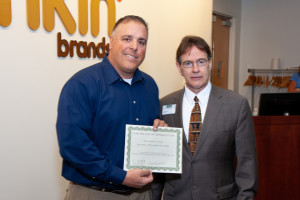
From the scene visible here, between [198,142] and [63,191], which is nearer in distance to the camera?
[198,142]

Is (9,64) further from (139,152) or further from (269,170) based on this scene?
(269,170)

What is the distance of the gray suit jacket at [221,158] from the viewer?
178 cm

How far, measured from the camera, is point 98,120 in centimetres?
169

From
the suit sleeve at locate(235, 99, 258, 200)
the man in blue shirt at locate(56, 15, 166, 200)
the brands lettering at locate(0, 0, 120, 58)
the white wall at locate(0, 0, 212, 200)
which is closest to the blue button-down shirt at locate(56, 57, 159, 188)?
the man in blue shirt at locate(56, 15, 166, 200)

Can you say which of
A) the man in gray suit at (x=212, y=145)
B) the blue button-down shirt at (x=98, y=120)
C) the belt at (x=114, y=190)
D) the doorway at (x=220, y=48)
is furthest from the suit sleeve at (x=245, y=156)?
the doorway at (x=220, y=48)

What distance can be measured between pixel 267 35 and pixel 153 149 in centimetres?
538

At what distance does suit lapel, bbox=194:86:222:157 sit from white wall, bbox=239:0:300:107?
4.76 m

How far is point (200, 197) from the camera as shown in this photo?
1776 millimetres

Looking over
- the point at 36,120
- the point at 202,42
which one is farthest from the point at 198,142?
the point at 36,120

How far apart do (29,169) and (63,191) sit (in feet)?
1.31

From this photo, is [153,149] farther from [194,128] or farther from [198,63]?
[198,63]

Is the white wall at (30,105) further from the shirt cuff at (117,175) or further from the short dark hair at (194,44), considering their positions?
the short dark hair at (194,44)

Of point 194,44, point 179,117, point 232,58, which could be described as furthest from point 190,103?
point 232,58

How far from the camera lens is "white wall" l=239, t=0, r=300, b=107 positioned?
6.01 metres
